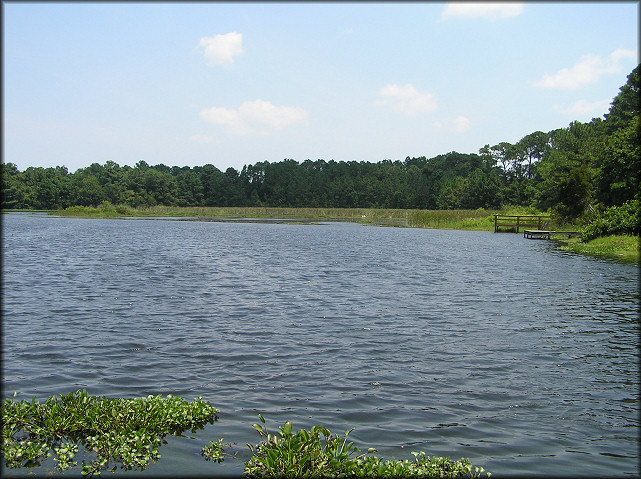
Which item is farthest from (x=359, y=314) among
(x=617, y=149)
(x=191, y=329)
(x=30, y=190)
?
(x=30, y=190)

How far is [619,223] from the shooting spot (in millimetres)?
39312

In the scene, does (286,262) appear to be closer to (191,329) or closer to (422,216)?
(191,329)

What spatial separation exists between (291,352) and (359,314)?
483 cm

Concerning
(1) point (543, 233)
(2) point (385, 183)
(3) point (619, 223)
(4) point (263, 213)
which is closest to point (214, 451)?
(3) point (619, 223)

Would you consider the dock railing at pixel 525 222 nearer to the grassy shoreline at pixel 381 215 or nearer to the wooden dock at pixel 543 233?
the grassy shoreline at pixel 381 215

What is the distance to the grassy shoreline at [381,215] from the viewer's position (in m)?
38.5

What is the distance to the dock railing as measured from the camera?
6456 centimetres

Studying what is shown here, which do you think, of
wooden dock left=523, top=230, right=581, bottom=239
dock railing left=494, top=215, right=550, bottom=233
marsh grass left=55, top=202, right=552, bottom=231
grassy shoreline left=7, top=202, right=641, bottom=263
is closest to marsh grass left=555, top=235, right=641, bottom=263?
grassy shoreline left=7, top=202, right=641, bottom=263

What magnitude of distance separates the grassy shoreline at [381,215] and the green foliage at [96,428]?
34343 mm

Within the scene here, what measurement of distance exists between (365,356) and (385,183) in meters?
149

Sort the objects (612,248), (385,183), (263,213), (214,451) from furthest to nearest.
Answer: (385,183) < (263,213) < (612,248) < (214,451)

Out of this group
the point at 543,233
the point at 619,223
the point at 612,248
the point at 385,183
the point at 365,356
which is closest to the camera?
the point at 365,356

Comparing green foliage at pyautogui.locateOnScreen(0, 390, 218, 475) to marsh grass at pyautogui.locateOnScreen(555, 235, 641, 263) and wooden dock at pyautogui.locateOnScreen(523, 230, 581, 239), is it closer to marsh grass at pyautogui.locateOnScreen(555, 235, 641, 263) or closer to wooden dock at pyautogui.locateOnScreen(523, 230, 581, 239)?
marsh grass at pyautogui.locateOnScreen(555, 235, 641, 263)

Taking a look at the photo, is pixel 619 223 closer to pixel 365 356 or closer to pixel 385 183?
pixel 365 356
